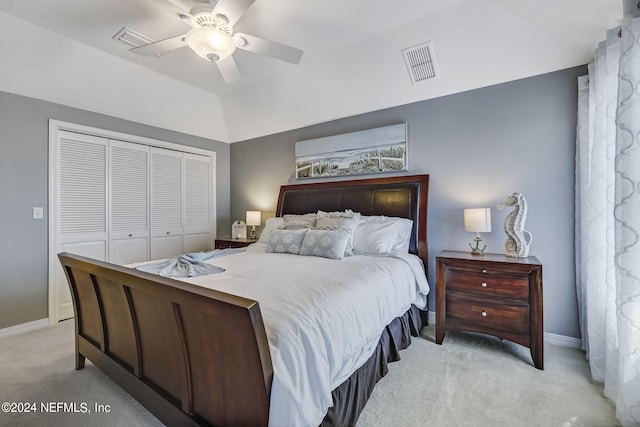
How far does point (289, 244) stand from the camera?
2.91 meters

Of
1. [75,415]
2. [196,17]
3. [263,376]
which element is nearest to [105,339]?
[75,415]

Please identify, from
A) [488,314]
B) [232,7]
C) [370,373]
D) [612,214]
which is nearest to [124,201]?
[232,7]

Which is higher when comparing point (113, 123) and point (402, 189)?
point (113, 123)

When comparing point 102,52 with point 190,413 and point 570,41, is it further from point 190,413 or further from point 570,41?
point 570,41

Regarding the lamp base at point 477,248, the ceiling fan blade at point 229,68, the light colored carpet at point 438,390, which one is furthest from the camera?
the lamp base at point 477,248

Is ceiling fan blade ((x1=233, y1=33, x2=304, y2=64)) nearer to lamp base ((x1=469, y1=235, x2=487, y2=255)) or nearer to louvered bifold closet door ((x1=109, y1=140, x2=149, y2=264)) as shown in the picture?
lamp base ((x1=469, y1=235, x2=487, y2=255))

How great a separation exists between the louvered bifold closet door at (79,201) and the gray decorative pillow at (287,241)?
2268mm

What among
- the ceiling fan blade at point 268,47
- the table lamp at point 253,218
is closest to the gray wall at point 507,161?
the ceiling fan blade at point 268,47

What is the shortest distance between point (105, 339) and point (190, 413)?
1012 millimetres

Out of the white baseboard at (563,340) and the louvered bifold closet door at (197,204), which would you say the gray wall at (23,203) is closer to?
the louvered bifold closet door at (197,204)

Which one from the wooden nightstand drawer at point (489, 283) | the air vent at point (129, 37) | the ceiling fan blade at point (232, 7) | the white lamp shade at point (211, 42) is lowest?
the wooden nightstand drawer at point (489, 283)

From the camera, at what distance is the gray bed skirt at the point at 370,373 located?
1457 mm

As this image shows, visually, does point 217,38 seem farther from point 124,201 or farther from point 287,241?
point 124,201

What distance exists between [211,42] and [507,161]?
2.80m
